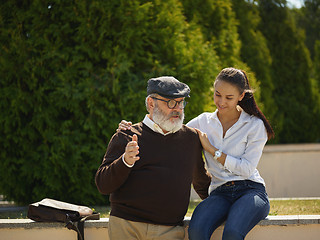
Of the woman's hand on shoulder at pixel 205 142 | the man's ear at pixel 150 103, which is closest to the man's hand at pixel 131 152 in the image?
the man's ear at pixel 150 103

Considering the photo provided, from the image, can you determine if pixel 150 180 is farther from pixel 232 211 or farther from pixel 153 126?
pixel 232 211

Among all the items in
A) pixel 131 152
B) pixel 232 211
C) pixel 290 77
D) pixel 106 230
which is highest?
pixel 290 77

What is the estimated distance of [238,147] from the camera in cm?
356

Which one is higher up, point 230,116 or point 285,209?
point 230,116

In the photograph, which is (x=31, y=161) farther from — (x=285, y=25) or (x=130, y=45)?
(x=285, y=25)

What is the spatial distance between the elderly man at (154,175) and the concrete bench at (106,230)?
1.08ft

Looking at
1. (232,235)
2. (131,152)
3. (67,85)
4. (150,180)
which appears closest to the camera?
(131,152)

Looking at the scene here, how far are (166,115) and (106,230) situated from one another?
107 cm

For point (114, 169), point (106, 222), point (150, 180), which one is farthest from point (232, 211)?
point (106, 222)

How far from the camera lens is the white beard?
10.9 ft

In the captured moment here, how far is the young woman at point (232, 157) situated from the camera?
331cm

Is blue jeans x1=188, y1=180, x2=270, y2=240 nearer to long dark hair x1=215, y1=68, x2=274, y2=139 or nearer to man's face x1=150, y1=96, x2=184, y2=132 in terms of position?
long dark hair x1=215, y1=68, x2=274, y2=139

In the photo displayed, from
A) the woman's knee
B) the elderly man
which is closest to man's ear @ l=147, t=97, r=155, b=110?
the elderly man

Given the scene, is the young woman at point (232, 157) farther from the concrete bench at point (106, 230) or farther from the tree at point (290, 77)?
the tree at point (290, 77)
